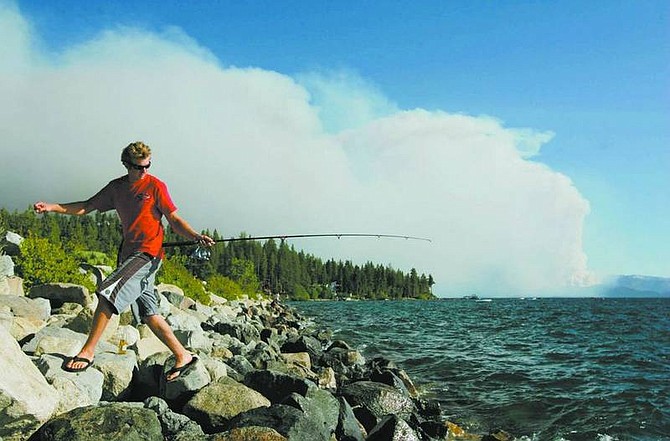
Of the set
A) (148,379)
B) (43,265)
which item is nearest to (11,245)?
(43,265)

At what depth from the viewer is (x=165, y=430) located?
18.9 ft

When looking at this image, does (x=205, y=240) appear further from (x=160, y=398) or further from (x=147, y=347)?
(x=147, y=347)

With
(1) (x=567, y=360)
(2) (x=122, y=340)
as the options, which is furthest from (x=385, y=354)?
(2) (x=122, y=340)

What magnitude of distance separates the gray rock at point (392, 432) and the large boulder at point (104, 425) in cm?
331

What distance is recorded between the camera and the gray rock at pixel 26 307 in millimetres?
9544

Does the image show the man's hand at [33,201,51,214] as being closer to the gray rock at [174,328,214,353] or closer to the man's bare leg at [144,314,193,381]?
the man's bare leg at [144,314,193,381]

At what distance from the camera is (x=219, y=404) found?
21.2 ft

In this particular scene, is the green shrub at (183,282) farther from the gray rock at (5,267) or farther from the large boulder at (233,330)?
the gray rock at (5,267)

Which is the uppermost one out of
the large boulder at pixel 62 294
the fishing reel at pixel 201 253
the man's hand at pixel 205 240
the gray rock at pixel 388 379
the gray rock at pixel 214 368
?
the man's hand at pixel 205 240

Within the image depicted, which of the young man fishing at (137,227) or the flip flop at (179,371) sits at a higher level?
the young man fishing at (137,227)

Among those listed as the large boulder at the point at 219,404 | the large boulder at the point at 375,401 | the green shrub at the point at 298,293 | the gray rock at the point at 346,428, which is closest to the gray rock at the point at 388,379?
the large boulder at the point at 375,401

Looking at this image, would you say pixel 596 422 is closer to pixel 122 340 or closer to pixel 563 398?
pixel 563 398

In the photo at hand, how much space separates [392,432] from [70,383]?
13.7 feet

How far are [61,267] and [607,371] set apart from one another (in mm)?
16530
